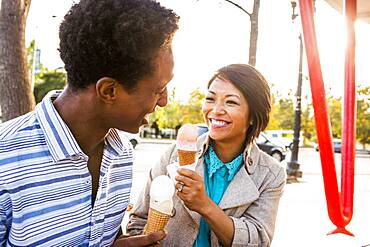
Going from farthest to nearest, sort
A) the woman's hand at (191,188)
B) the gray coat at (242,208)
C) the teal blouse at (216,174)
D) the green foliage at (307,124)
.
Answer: the green foliage at (307,124)
the teal blouse at (216,174)
the gray coat at (242,208)
the woman's hand at (191,188)

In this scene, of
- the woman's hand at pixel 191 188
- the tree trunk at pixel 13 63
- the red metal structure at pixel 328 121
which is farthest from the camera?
the tree trunk at pixel 13 63

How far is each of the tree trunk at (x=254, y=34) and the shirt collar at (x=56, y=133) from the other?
7477mm

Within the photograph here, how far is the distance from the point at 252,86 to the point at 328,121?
2087 millimetres

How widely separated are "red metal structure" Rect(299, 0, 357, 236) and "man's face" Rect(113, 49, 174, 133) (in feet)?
8.32

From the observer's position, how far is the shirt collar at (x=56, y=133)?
152 cm

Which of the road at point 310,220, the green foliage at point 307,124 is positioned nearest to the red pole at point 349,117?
the road at point 310,220

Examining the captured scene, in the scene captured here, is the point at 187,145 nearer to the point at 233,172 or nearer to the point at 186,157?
the point at 186,157

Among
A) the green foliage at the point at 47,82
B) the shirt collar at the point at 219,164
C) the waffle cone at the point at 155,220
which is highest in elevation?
the green foliage at the point at 47,82

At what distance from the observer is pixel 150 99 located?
65.8 inches

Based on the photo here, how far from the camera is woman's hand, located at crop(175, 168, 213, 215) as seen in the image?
6.13ft

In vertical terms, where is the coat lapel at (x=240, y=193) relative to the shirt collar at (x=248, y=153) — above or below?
below

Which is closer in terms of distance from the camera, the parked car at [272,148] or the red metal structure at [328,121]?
the red metal structure at [328,121]

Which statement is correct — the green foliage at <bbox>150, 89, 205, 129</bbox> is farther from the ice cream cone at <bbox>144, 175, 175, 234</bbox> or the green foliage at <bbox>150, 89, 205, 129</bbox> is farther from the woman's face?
the ice cream cone at <bbox>144, 175, 175, 234</bbox>

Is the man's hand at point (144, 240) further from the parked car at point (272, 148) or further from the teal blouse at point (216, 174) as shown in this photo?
the parked car at point (272, 148)
